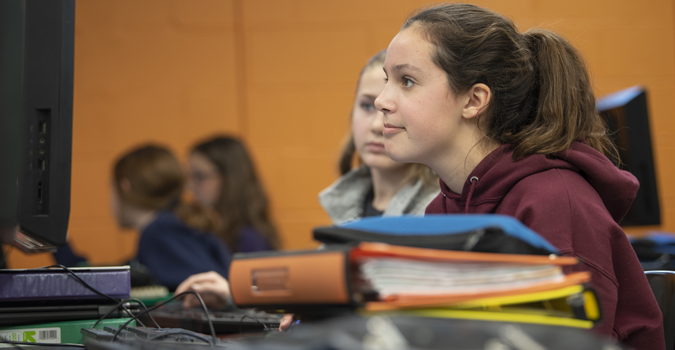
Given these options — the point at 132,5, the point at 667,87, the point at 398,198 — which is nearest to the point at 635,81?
the point at 667,87

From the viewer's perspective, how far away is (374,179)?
61.9 inches

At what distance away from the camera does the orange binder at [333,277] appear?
1.49 ft

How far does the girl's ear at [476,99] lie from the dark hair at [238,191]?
1.75 meters

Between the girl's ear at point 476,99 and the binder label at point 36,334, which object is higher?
the girl's ear at point 476,99

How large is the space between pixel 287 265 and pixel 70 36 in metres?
0.57

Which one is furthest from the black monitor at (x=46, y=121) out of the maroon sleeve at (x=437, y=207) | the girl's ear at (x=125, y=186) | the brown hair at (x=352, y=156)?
the girl's ear at (x=125, y=186)

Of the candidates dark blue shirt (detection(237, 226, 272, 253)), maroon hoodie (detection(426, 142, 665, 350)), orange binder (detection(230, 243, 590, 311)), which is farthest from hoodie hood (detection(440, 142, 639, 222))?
dark blue shirt (detection(237, 226, 272, 253))

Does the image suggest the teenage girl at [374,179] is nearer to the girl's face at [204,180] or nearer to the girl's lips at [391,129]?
the girl's lips at [391,129]

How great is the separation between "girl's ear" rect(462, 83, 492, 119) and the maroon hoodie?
0.28ft

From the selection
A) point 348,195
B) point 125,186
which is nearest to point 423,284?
point 348,195

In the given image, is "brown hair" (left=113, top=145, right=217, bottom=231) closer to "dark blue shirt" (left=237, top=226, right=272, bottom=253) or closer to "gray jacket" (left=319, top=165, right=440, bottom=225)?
"dark blue shirt" (left=237, top=226, right=272, bottom=253)

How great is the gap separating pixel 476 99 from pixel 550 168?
7.4 inches

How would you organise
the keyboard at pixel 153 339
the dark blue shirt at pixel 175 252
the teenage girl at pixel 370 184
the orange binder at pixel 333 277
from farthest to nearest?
1. the dark blue shirt at pixel 175 252
2. the teenage girl at pixel 370 184
3. the keyboard at pixel 153 339
4. the orange binder at pixel 333 277

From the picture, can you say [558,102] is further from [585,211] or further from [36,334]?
[36,334]
